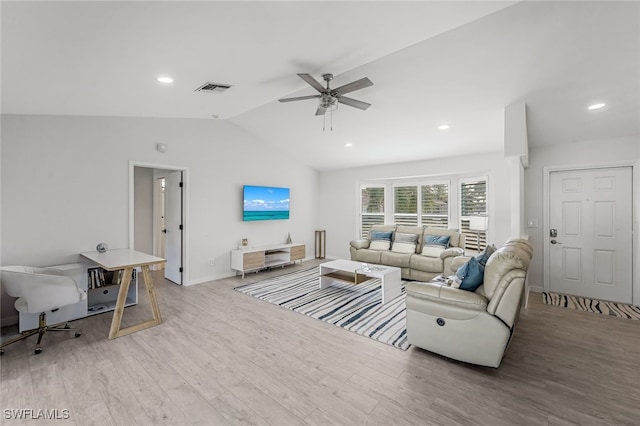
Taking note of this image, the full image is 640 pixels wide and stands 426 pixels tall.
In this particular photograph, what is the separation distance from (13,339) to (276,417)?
2889mm

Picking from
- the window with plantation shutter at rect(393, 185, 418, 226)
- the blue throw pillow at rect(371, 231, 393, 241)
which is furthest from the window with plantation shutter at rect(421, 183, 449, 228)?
the blue throw pillow at rect(371, 231, 393, 241)

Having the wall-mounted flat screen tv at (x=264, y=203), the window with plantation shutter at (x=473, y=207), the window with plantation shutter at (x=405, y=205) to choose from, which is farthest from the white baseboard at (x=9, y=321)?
the window with plantation shutter at (x=473, y=207)

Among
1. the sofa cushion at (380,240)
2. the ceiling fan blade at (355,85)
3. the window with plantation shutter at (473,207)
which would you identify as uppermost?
the ceiling fan blade at (355,85)

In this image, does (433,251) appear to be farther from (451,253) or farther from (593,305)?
(593,305)

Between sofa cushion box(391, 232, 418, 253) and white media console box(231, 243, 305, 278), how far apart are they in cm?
207

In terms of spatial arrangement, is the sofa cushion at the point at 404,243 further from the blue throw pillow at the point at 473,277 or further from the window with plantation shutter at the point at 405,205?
the blue throw pillow at the point at 473,277

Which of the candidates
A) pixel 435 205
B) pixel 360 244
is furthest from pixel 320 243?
pixel 435 205

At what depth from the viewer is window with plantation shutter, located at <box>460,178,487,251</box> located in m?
5.25

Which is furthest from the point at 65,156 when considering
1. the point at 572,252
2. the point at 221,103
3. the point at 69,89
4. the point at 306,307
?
the point at 572,252

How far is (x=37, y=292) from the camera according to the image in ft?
8.48

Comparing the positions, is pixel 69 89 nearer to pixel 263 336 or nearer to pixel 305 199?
pixel 263 336

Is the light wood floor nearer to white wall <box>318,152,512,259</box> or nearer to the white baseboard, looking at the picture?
the white baseboard

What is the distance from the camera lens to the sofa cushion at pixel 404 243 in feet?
18.0

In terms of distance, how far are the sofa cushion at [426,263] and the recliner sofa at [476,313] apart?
247 cm
